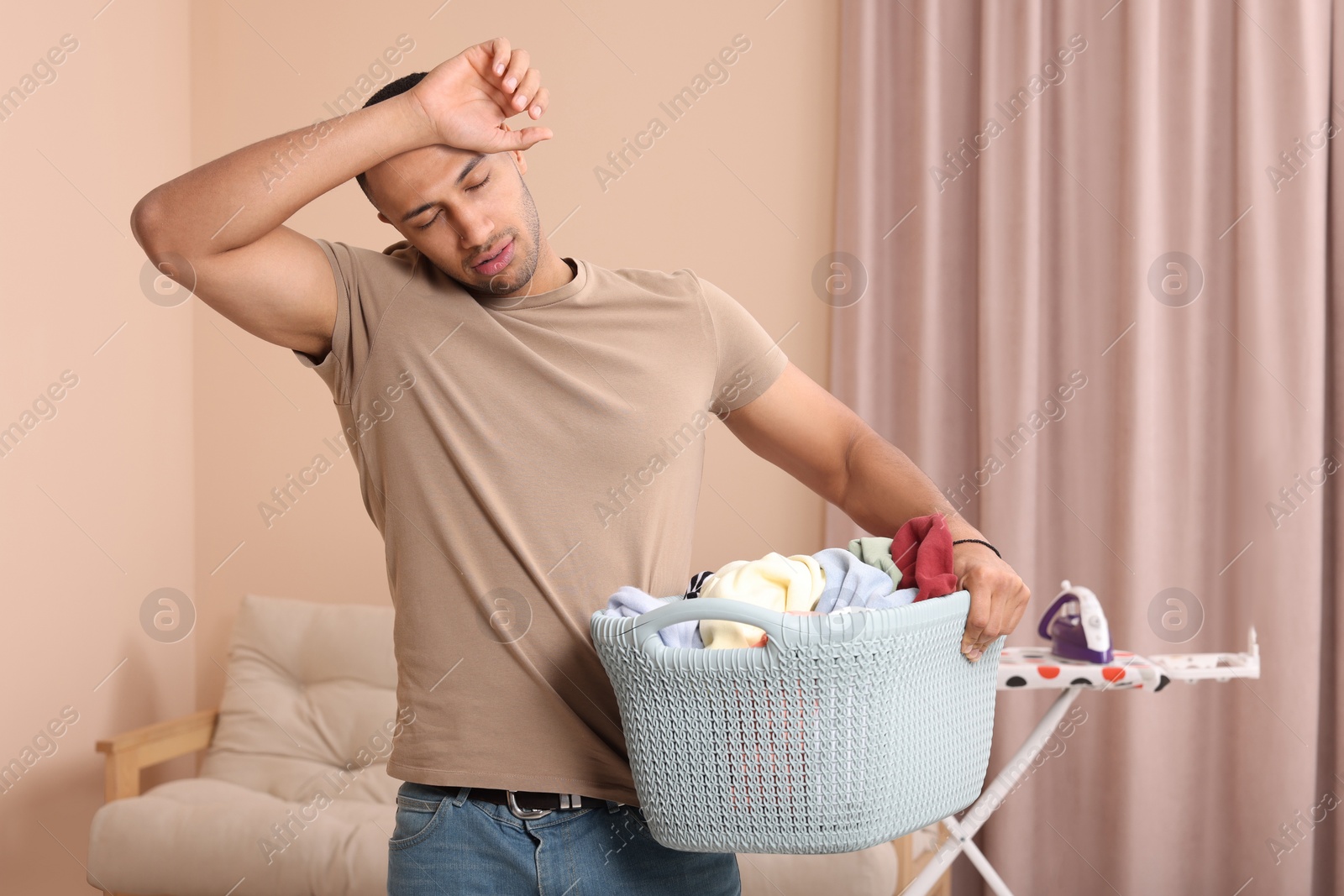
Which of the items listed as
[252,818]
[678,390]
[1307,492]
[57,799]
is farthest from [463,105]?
[57,799]

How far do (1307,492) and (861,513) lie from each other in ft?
5.54

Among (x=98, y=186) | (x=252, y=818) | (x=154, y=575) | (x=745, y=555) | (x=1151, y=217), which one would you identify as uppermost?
(x=98, y=186)

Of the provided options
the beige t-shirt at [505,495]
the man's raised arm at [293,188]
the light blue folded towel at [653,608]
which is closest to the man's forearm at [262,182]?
the man's raised arm at [293,188]

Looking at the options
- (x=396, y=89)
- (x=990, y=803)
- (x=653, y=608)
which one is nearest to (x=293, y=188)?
(x=396, y=89)

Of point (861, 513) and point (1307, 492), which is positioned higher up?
point (861, 513)

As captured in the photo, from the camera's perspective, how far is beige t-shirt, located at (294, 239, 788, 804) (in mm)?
1003

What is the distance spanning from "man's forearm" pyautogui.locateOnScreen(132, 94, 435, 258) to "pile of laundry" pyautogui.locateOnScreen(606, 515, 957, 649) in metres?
0.46

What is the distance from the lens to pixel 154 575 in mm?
3045

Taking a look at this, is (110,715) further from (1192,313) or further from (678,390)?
(1192,313)

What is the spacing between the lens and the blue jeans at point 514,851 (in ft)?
3.19

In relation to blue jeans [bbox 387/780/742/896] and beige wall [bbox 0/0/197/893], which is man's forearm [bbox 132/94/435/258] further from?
beige wall [bbox 0/0/197/893]

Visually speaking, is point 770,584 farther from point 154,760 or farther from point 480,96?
point 154,760

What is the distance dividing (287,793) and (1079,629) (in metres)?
1.87

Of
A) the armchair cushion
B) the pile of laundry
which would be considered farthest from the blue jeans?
the armchair cushion
